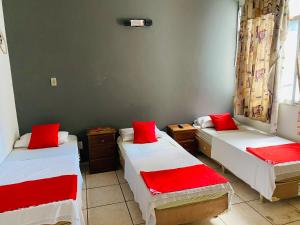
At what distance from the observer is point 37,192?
1.87 meters

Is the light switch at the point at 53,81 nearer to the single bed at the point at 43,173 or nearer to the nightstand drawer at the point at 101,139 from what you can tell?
the single bed at the point at 43,173

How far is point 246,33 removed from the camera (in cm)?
354

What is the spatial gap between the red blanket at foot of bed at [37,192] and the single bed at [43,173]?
0.17 ft

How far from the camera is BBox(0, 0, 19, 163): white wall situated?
8.54ft

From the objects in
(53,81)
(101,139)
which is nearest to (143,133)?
(101,139)

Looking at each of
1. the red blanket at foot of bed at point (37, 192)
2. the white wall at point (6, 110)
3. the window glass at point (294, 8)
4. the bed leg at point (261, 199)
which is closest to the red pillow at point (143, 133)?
the red blanket at foot of bed at point (37, 192)

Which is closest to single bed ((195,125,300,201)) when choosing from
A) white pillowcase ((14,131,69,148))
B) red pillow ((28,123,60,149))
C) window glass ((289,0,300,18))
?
window glass ((289,0,300,18))

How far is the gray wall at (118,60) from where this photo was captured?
3143 millimetres

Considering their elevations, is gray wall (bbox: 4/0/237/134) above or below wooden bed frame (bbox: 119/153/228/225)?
above

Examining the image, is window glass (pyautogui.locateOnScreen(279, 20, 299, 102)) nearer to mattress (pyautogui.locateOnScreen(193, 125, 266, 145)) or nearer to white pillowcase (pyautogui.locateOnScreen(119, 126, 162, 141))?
mattress (pyautogui.locateOnScreen(193, 125, 266, 145))

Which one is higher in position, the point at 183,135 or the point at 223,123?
the point at 223,123

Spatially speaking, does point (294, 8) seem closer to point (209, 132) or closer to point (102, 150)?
point (209, 132)

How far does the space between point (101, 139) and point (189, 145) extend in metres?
1.44

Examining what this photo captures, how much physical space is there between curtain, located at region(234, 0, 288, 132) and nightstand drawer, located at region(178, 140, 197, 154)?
3.04 ft
